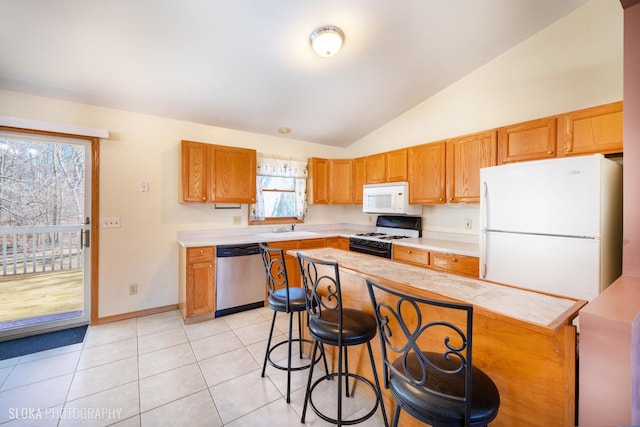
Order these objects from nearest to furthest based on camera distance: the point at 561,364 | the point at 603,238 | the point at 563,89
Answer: the point at 561,364
the point at 603,238
the point at 563,89

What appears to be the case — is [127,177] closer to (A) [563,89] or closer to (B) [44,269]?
(B) [44,269]

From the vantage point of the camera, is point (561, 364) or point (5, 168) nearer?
point (561, 364)

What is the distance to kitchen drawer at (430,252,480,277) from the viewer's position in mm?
2645

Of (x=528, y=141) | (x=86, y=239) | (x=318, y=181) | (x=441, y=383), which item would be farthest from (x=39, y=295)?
(x=528, y=141)

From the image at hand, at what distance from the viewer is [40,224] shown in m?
2.90

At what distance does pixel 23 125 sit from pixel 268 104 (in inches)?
94.9

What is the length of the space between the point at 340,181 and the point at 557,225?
3.01m

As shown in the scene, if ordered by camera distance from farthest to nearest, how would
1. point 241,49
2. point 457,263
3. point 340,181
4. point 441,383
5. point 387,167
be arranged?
point 340,181 → point 387,167 → point 457,263 → point 241,49 → point 441,383

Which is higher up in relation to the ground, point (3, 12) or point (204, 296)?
point (3, 12)

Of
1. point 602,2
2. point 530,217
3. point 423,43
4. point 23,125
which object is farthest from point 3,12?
point 602,2

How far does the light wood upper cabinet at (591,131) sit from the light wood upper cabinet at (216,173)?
3.38 meters

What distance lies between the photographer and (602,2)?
91.4 inches

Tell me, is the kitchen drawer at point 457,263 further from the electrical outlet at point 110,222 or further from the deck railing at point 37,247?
the deck railing at point 37,247

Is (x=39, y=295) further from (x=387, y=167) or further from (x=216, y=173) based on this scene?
(x=387, y=167)
